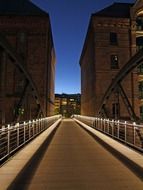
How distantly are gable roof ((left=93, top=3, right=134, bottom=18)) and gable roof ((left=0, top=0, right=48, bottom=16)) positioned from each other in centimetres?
904

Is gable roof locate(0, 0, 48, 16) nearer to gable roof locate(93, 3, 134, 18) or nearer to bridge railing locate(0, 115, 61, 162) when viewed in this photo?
gable roof locate(93, 3, 134, 18)

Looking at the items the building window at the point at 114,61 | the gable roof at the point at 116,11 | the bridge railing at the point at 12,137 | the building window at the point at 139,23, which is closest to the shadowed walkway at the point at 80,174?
the bridge railing at the point at 12,137

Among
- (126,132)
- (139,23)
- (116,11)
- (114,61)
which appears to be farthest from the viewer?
(116,11)

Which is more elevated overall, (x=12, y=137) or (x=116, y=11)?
(x=116, y=11)

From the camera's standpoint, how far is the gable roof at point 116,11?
43.3 meters

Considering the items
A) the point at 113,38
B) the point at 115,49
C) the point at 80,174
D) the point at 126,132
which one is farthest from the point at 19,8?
the point at 80,174

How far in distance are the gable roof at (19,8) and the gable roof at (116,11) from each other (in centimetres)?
904

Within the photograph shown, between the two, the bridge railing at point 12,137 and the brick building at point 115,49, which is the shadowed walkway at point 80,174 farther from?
the brick building at point 115,49

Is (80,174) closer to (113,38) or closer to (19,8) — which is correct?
(113,38)

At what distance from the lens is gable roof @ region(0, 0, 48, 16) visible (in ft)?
144

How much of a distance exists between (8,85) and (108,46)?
15956mm

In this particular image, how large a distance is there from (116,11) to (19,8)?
1548 centimetres

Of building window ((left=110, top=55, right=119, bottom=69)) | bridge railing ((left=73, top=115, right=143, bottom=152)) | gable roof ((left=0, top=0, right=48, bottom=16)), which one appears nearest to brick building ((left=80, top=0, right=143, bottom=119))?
building window ((left=110, top=55, right=119, bottom=69))

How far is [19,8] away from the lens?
45281 millimetres
